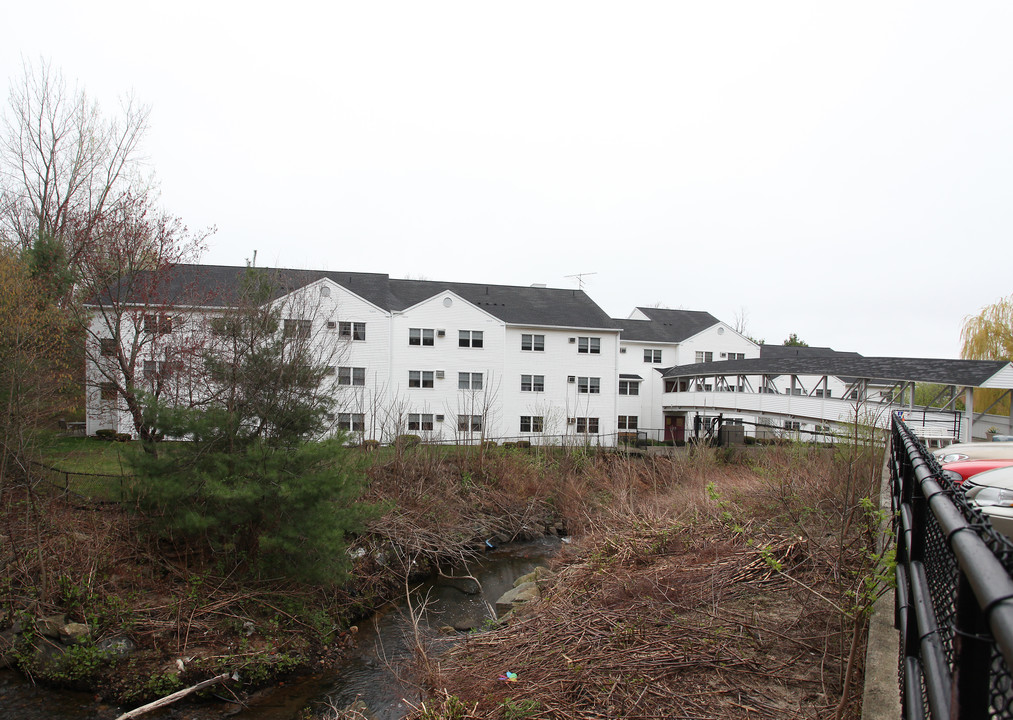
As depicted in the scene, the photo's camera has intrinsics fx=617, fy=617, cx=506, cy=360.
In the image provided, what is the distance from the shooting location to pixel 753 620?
6.71 meters

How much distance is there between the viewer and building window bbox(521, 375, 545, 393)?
121ft

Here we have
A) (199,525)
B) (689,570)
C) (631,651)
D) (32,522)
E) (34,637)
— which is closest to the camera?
(631,651)

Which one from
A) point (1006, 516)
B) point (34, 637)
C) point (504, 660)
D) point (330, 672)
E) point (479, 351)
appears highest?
point (479, 351)

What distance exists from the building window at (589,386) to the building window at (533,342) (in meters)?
3.04

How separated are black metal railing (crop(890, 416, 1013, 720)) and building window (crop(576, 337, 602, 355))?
35.1 m

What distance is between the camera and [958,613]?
5.24ft

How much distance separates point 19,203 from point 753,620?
106ft

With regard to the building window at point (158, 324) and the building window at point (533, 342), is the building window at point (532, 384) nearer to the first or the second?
the building window at point (533, 342)

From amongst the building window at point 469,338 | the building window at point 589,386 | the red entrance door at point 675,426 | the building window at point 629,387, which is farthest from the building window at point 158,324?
the red entrance door at point 675,426

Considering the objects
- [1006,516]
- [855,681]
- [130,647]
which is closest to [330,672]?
[130,647]

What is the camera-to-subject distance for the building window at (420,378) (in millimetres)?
34531

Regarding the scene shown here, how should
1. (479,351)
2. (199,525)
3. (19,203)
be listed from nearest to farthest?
(199,525) → (19,203) → (479,351)

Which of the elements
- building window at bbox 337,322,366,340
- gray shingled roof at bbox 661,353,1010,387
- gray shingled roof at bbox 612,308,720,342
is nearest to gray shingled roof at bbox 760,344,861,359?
gray shingled roof at bbox 612,308,720,342

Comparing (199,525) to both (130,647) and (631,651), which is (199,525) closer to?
(130,647)
